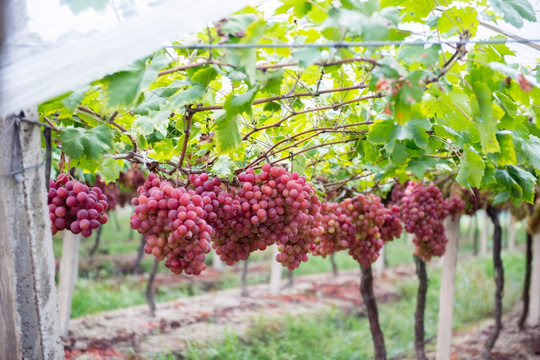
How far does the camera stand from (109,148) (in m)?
1.40

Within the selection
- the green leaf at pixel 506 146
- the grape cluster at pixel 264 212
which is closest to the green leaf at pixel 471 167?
the green leaf at pixel 506 146

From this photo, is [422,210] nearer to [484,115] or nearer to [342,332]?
[484,115]

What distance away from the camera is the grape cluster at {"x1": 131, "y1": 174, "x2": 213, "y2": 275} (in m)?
1.26

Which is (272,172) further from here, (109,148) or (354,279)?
(354,279)

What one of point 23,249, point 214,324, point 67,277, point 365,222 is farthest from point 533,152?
point 214,324

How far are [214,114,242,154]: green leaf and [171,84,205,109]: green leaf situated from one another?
17 cm

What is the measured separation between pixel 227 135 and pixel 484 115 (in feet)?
2.57

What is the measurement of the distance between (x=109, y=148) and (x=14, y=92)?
397 mm

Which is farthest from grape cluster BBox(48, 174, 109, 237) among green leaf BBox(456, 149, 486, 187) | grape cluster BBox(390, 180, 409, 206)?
grape cluster BBox(390, 180, 409, 206)

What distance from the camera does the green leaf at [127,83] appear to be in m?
1.05

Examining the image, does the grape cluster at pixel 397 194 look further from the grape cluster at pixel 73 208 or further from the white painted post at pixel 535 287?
the white painted post at pixel 535 287

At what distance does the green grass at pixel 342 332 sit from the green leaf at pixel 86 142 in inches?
162

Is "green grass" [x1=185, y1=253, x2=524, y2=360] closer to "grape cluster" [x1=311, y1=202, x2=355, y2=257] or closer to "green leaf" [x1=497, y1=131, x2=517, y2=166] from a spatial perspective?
"grape cluster" [x1=311, y1=202, x2=355, y2=257]

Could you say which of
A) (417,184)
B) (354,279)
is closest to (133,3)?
(417,184)
